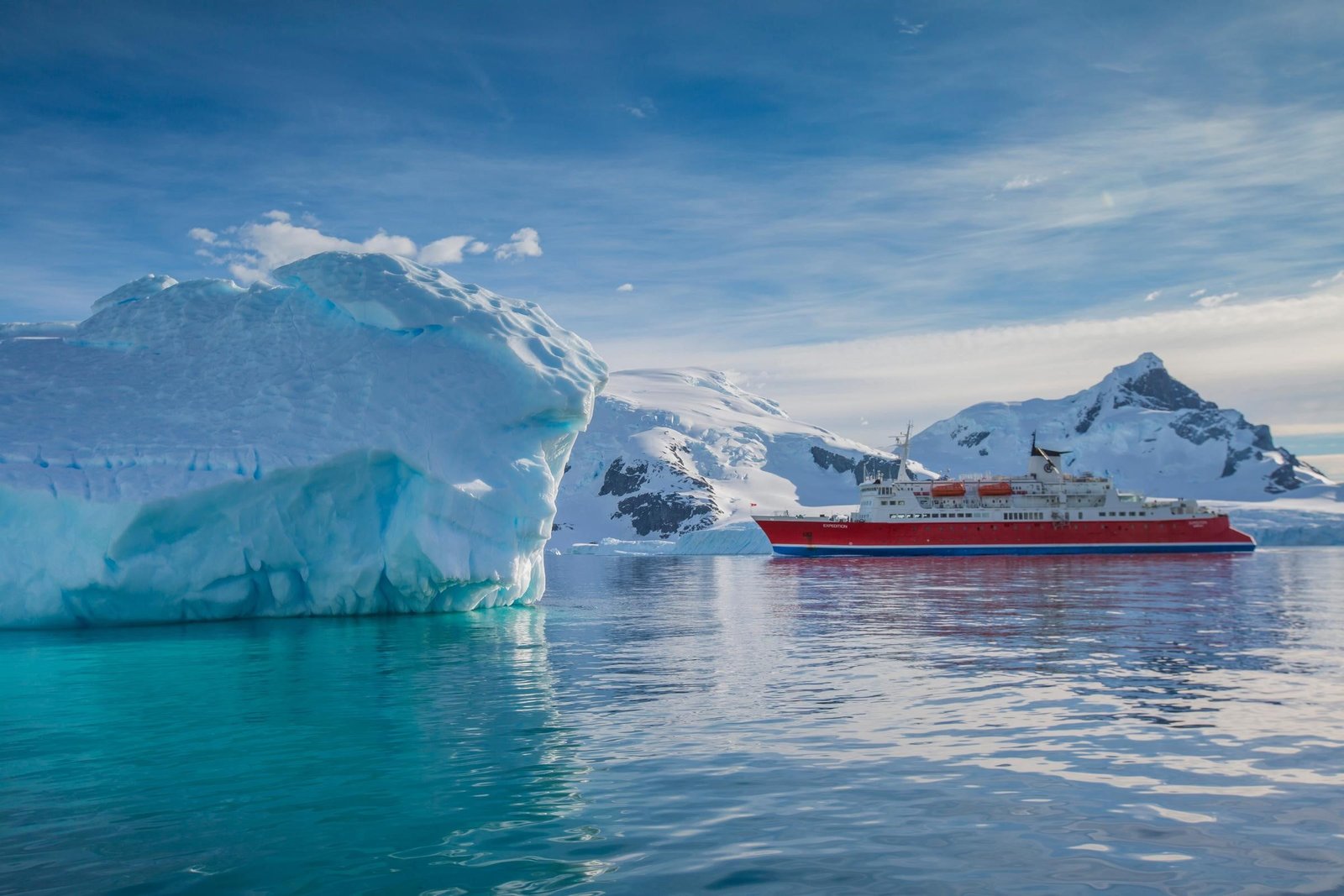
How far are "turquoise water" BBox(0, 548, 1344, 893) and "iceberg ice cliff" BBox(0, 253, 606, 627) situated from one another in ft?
9.97

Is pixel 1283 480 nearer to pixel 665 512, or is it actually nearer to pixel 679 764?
pixel 665 512

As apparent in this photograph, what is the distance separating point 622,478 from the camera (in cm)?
17775

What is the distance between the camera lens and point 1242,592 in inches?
1256

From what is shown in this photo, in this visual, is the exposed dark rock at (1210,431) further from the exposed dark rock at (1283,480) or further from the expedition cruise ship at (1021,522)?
the expedition cruise ship at (1021,522)

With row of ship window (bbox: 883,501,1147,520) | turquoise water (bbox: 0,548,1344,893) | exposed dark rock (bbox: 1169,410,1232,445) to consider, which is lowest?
turquoise water (bbox: 0,548,1344,893)

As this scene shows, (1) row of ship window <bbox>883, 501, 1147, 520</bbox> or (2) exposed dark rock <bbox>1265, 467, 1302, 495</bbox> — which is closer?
(1) row of ship window <bbox>883, 501, 1147, 520</bbox>

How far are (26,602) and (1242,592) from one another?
34.5m

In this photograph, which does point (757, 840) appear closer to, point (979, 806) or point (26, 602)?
point (979, 806)

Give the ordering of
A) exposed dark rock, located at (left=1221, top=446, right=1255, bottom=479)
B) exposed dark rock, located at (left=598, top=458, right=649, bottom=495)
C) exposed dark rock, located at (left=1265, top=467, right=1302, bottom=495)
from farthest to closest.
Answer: exposed dark rock, located at (left=1221, top=446, right=1255, bottom=479) < exposed dark rock, located at (left=1265, top=467, right=1302, bottom=495) < exposed dark rock, located at (left=598, top=458, right=649, bottom=495)

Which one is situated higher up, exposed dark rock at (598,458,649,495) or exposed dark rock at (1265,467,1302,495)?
exposed dark rock at (598,458,649,495)

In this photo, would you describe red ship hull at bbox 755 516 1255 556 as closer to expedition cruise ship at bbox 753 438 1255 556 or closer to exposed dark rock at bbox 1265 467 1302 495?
expedition cruise ship at bbox 753 438 1255 556

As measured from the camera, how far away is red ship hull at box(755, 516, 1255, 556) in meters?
70.5

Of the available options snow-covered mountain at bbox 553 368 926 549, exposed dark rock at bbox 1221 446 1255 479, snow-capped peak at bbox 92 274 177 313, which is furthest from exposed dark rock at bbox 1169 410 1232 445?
snow-capped peak at bbox 92 274 177 313

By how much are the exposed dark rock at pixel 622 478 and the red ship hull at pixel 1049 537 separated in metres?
102
